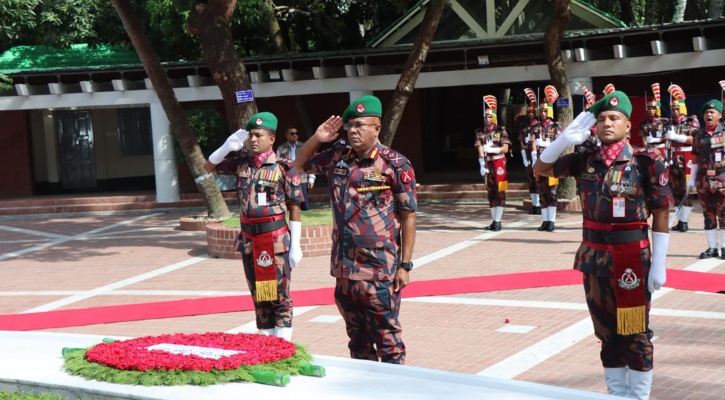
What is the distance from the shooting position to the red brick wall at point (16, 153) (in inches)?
974

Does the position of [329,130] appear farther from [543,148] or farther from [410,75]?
[410,75]

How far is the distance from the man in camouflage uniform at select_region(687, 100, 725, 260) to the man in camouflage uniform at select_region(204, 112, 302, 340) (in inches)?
240

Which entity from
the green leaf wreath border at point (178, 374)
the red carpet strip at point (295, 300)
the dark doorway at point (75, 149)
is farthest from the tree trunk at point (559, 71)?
the dark doorway at point (75, 149)

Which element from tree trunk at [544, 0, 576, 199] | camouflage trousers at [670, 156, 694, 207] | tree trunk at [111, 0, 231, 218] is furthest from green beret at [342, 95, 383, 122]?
tree trunk at [544, 0, 576, 199]

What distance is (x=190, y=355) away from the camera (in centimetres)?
502

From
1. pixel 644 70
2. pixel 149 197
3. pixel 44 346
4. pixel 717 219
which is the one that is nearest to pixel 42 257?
pixel 149 197

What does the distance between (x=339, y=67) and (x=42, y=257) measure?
865 cm

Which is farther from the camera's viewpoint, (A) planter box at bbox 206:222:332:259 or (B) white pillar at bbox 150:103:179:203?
(B) white pillar at bbox 150:103:179:203

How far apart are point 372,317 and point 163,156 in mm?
16792

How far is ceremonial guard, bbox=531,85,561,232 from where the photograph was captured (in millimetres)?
14359

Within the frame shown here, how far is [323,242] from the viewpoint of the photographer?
13.1 m

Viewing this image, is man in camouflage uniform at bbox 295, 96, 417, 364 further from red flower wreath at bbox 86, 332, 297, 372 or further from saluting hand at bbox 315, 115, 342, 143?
red flower wreath at bbox 86, 332, 297, 372

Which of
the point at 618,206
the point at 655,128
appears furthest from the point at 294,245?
the point at 655,128

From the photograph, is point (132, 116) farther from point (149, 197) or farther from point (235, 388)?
point (235, 388)
